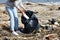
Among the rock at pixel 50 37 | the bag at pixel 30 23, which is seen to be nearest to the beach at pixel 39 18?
the rock at pixel 50 37

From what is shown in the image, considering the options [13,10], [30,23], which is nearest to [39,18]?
[30,23]

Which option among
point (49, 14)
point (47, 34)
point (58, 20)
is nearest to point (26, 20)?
point (47, 34)

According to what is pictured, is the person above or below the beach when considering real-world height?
above

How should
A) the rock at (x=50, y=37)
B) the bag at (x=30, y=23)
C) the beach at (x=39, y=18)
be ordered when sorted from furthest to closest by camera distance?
the bag at (x=30, y=23) → the beach at (x=39, y=18) → the rock at (x=50, y=37)

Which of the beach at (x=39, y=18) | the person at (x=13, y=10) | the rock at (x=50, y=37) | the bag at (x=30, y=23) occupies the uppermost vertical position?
the person at (x=13, y=10)

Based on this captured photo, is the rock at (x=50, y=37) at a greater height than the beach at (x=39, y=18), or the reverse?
the rock at (x=50, y=37)

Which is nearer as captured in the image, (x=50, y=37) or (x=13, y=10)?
Answer: (x=50, y=37)

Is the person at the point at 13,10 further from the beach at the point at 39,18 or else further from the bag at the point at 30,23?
the beach at the point at 39,18

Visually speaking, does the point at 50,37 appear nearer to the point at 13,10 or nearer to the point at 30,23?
the point at 30,23

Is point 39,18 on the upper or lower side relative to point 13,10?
lower

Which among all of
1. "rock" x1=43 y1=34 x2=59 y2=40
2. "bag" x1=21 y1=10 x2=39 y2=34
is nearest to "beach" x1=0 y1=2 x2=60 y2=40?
"rock" x1=43 y1=34 x2=59 y2=40

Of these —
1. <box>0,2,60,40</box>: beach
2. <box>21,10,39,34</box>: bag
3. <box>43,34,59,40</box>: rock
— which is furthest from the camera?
<box>21,10,39,34</box>: bag

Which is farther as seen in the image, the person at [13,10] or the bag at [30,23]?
the bag at [30,23]

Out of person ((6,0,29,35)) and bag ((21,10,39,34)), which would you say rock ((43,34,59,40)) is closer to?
bag ((21,10,39,34))
